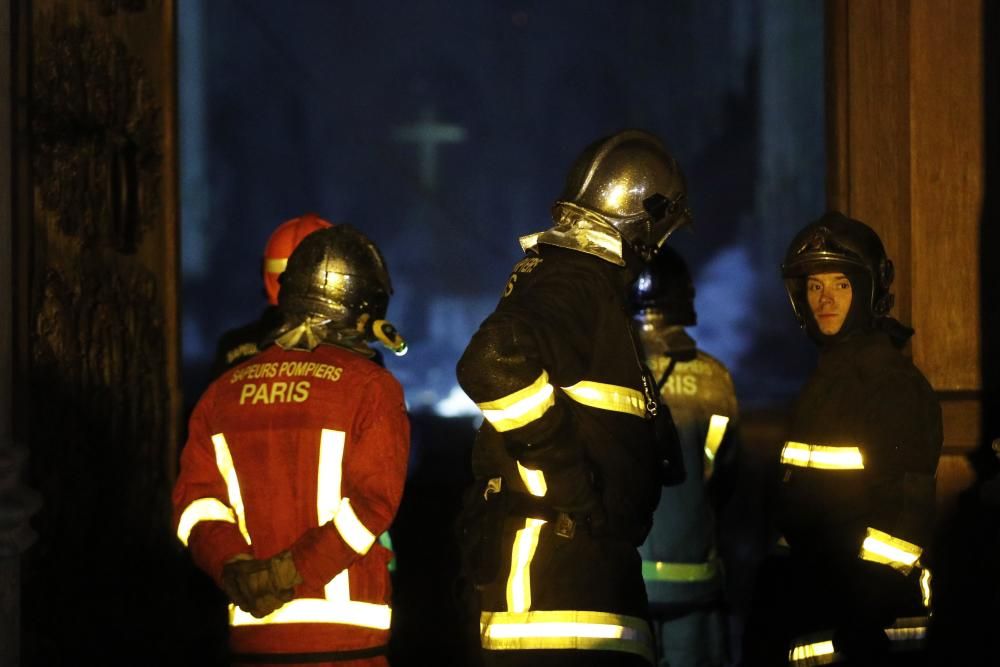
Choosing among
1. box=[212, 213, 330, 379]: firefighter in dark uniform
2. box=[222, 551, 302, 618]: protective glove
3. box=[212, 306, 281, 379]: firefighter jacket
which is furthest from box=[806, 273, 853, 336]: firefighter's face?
box=[212, 306, 281, 379]: firefighter jacket

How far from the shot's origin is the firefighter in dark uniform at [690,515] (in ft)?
20.0

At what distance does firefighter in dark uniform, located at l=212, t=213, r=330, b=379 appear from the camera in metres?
6.10

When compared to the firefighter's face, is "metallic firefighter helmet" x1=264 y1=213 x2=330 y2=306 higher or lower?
higher

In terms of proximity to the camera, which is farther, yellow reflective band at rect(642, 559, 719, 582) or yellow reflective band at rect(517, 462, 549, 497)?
yellow reflective band at rect(642, 559, 719, 582)

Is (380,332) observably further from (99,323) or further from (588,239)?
(99,323)

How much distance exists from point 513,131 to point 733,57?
2091 mm

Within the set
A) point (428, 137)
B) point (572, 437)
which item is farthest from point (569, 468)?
point (428, 137)

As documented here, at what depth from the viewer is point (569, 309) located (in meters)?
3.86

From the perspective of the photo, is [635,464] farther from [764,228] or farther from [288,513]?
[764,228]

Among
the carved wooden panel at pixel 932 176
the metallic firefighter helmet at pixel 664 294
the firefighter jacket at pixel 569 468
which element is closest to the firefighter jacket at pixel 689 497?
the metallic firefighter helmet at pixel 664 294

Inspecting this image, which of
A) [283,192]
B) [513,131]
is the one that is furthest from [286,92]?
[513,131]

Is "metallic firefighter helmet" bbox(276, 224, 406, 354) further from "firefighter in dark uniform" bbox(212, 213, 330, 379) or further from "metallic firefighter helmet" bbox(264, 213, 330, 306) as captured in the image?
"metallic firefighter helmet" bbox(264, 213, 330, 306)

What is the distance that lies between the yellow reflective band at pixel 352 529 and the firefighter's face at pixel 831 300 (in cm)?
189

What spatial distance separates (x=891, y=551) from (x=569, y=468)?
1.34 m
